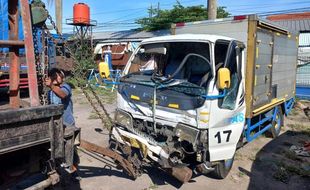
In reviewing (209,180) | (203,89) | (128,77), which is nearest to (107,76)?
(128,77)

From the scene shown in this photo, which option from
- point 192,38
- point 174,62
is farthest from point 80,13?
point 192,38

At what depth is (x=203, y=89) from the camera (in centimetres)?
419

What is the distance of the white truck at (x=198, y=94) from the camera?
13.8 feet

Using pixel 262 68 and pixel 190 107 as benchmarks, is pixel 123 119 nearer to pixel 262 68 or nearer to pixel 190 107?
pixel 190 107

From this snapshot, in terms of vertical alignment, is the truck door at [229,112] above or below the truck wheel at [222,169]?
above

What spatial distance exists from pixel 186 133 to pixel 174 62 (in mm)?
1834

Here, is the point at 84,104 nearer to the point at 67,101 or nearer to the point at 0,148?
the point at 67,101

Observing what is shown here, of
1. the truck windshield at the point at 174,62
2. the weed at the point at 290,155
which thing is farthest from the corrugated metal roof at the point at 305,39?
the truck windshield at the point at 174,62

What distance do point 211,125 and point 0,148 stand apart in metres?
2.78

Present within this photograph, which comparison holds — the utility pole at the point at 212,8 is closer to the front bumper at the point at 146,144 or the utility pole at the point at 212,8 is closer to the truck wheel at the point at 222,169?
the truck wheel at the point at 222,169

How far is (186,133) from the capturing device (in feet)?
13.7

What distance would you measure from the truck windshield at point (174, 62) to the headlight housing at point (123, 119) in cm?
61

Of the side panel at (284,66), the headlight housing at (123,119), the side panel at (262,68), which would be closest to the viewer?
the headlight housing at (123,119)

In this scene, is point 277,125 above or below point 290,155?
above
